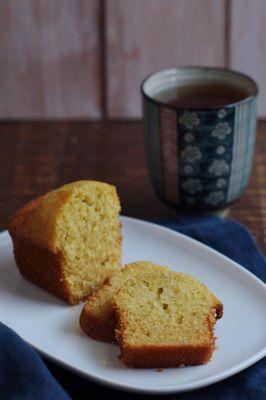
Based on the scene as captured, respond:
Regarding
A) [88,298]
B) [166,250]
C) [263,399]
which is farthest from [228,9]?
[263,399]

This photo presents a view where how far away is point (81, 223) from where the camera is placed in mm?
1491

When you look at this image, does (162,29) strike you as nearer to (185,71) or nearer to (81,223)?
(185,71)

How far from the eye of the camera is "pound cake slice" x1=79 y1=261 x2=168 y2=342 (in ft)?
4.52

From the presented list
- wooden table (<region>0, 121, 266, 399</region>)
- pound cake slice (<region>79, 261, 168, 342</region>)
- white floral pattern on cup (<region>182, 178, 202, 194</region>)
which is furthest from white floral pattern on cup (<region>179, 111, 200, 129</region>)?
pound cake slice (<region>79, 261, 168, 342</region>)

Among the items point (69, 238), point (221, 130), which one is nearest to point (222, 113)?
point (221, 130)

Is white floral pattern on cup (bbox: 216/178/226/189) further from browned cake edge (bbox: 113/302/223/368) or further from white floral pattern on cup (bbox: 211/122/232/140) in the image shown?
browned cake edge (bbox: 113/302/223/368)

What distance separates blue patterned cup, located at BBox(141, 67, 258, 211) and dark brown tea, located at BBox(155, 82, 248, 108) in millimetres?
11

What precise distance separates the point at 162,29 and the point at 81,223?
3.16 ft

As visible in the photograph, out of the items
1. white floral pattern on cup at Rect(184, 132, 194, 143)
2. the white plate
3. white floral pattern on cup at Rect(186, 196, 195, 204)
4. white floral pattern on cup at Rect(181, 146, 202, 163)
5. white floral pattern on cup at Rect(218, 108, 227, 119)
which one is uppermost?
white floral pattern on cup at Rect(218, 108, 227, 119)

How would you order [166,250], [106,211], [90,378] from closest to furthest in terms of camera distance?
[90,378] → [106,211] → [166,250]

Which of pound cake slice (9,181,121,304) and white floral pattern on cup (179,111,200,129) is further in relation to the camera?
white floral pattern on cup (179,111,200,129)

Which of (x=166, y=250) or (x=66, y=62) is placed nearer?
(x=166, y=250)

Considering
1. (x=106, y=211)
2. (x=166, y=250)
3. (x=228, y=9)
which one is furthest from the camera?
(x=228, y=9)

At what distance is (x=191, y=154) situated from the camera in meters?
1.77
